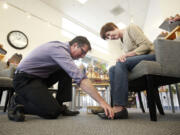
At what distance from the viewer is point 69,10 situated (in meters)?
4.86

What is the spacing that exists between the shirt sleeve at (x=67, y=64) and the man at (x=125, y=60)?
0.27 metres

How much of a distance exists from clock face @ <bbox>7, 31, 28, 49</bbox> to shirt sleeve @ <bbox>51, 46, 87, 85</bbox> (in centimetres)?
306

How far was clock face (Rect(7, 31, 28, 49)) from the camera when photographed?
11.6ft

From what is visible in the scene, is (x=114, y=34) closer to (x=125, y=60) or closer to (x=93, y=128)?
(x=125, y=60)

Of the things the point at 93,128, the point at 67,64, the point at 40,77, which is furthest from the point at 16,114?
the point at 93,128

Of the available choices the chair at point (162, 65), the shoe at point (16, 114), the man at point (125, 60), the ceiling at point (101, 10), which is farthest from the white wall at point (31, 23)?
the chair at point (162, 65)

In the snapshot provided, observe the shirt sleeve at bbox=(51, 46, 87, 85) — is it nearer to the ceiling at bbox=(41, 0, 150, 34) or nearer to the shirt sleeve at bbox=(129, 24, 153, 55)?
the shirt sleeve at bbox=(129, 24, 153, 55)

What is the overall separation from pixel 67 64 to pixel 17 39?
3284mm

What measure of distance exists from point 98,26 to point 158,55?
527 centimetres

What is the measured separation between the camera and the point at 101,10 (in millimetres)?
4961

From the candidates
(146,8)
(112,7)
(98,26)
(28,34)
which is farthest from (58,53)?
(98,26)

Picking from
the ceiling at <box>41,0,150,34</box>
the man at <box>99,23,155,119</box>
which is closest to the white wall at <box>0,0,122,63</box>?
the ceiling at <box>41,0,150,34</box>

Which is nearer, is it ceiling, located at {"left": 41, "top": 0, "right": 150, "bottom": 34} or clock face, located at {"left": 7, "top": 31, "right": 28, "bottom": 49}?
clock face, located at {"left": 7, "top": 31, "right": 28, "bottom": 49}

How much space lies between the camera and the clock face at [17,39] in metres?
3.52
